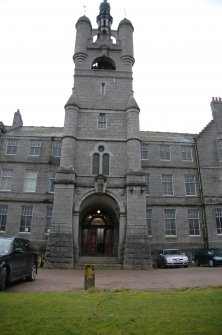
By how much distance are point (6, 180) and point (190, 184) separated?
19.6 m

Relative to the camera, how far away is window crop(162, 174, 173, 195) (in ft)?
97.5

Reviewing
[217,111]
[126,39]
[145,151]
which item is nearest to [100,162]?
[145,151]

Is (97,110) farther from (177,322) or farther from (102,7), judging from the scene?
(177,322)

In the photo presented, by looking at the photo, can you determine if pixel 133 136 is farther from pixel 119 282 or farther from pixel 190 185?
pixel 119 282

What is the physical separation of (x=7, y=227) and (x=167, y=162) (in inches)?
709

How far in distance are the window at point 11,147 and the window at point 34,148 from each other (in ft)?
5.61

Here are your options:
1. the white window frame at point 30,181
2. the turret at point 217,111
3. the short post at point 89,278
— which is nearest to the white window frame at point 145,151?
the turret at point 217,111

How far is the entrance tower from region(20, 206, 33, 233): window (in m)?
5.40

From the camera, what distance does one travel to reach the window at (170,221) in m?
28.0

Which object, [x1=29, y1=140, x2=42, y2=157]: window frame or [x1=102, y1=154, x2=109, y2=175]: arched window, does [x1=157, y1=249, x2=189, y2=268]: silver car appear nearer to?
[x1=102, y1=154, x2=109, y2=175]: arched window

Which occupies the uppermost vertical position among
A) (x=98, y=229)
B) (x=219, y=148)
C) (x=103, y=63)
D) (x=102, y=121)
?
(x=103, y=63)

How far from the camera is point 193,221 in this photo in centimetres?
2866

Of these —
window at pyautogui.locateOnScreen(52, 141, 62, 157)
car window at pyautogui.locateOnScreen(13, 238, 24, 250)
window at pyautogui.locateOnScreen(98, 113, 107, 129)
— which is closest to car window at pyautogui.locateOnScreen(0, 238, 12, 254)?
car window at pyautogui.locateOnScreen(13, 238, 24, 250)

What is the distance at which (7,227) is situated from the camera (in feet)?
89.3
